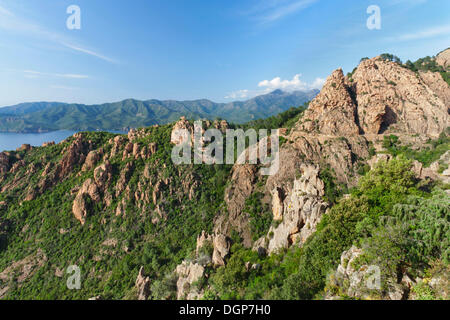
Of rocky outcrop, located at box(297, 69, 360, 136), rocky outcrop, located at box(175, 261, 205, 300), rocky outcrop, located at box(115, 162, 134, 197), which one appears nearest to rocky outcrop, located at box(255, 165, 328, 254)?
rocky outcrop, located at box(175, 261, 205, 300)

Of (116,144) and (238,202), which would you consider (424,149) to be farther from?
(116,144)

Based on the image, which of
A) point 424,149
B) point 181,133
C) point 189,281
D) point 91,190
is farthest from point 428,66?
point 91,190

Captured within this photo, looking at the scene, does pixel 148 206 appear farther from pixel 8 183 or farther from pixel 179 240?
pixel 8 183

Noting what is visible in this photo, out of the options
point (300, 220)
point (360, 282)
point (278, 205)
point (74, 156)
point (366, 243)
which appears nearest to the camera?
point (360, 282)

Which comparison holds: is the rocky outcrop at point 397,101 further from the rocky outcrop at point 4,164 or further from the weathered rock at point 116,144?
the rocky outcrop at point 4,164

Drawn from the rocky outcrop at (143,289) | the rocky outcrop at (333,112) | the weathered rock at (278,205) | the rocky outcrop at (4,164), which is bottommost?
the rocky outcrop at (143,289)

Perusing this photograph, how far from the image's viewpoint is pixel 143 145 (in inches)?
2581

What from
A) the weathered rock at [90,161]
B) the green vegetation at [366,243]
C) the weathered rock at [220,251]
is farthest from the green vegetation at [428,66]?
the weathered rock at [90,161]

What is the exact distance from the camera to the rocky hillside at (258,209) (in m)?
16.8

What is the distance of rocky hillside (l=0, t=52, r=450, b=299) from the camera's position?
1680 cm

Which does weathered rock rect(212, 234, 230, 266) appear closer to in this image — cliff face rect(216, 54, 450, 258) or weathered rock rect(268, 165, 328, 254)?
weathered rock rect(268, 165, 328, 254)

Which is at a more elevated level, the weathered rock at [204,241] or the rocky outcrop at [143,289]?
the weathered rock at [204,241]

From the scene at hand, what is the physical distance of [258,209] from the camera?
44.8 m

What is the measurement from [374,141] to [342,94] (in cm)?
1586
